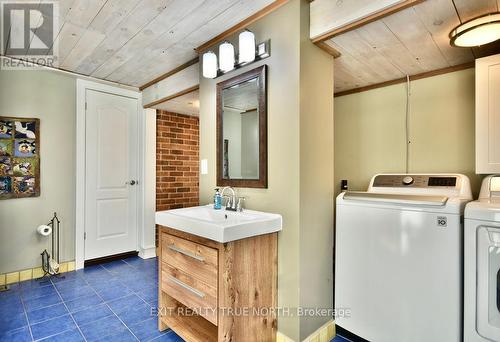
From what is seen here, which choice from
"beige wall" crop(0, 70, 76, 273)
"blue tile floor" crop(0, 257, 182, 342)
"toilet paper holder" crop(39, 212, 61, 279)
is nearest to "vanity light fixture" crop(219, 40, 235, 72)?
"blue tile floor" crop(0, 257, 182, 342)

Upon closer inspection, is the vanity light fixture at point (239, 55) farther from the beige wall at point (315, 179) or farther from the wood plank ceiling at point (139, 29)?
the beige wall at point (315, 179)

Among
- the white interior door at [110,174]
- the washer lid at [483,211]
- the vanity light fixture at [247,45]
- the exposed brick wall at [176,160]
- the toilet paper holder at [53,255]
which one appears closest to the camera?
the washer lid at [483,211]

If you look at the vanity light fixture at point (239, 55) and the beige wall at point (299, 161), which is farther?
the vanity light fixture at point (239, 55)

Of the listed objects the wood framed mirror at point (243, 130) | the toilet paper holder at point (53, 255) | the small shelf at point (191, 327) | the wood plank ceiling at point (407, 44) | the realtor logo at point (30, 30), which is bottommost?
the small shelf at point (191, 327)

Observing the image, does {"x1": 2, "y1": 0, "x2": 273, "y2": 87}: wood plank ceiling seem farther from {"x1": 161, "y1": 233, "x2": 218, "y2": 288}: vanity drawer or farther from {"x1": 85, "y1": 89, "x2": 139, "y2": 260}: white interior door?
{"x1": 161, "y1": 233, "x2": 218, "y2": 288}: vanity drawer

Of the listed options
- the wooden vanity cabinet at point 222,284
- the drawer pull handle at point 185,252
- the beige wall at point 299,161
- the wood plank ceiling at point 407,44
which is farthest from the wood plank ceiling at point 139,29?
the drawer pull handle at point 185,252

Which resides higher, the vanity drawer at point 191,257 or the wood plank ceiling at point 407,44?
the wood plank ceiling at point 407,44

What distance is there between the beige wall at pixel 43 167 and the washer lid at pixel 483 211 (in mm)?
3629

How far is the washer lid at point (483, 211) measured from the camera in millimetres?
1341

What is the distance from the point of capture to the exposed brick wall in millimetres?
3662

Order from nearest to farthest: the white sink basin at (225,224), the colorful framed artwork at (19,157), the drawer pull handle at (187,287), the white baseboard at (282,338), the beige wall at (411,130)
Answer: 1. the white sink basin at (225,224)
2. the drawer pull handle at (187,287)
3. the white baseboard at (282,338)
4. the beige wall at (411,130)
5. the colorful framed artwork at (19,157)

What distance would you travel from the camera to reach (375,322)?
1.76 meters

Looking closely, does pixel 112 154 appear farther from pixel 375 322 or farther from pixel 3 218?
pixel 375 322

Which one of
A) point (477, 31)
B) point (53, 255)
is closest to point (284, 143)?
point (477, 31)
